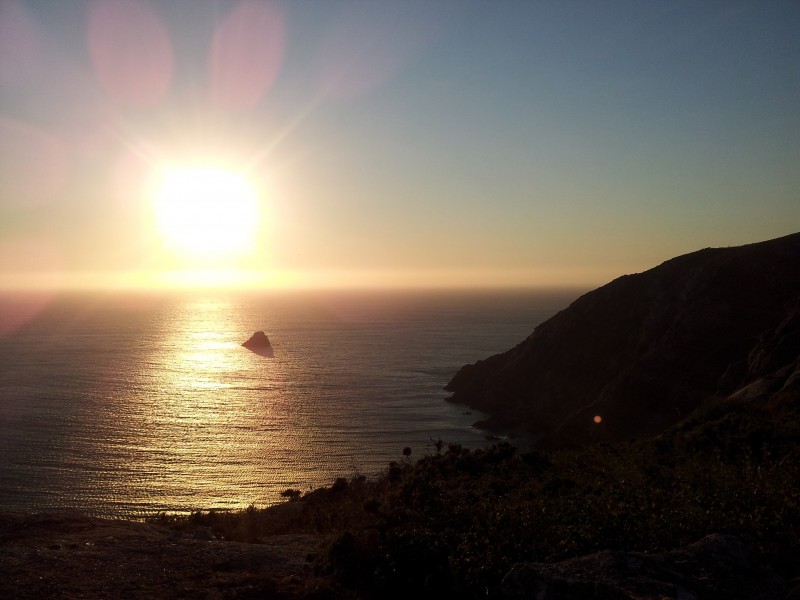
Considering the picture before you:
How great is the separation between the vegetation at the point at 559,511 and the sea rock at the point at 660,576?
4.02ft

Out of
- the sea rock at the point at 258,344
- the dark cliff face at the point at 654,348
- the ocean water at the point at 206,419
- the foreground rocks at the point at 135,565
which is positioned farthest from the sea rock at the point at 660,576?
the sea rock at the point at 258,344

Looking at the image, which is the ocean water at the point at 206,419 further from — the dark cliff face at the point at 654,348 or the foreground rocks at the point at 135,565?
the foreground rocks at the point at 135,565

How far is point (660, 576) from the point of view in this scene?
8.09 m

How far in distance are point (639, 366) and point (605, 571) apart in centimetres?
5130

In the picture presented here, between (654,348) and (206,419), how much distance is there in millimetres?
49946

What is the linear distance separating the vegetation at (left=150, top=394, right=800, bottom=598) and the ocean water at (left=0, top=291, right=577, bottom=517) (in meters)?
18.4

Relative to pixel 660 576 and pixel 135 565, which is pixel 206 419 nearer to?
pixel 135 565

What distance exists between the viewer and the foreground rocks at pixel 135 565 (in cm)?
1136

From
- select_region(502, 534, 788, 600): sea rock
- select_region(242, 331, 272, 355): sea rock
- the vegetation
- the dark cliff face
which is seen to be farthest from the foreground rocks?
select_region(242, 331, 272, 355): sea rock

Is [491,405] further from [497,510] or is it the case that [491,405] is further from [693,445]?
[497,510]

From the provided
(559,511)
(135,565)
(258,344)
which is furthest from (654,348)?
(258,344)

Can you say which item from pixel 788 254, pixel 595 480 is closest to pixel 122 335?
pixel 788 254

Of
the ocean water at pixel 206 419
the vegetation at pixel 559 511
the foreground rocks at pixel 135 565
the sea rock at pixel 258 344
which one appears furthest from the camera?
the sea rock at pixel 258 344

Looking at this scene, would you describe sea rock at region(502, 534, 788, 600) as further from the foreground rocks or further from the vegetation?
the foreground rocks
